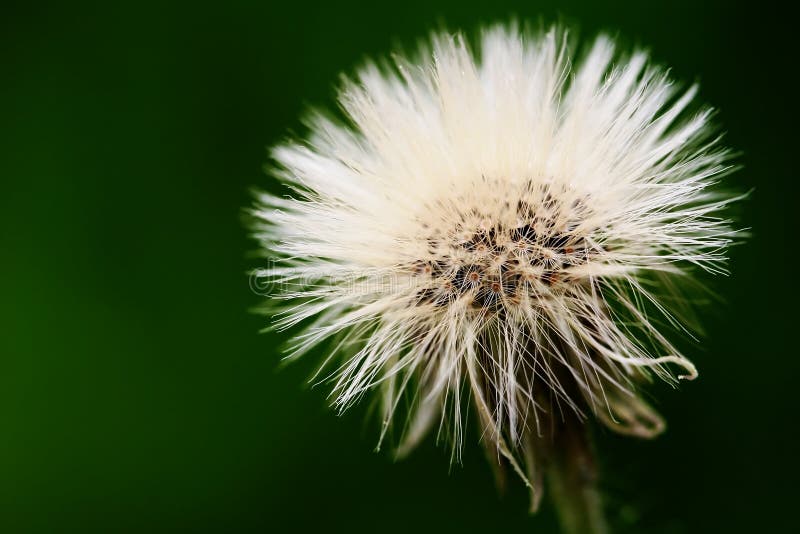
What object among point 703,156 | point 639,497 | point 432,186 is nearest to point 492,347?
point 432,186

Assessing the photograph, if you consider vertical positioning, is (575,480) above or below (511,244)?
below

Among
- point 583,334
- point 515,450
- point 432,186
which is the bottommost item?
point 515,450

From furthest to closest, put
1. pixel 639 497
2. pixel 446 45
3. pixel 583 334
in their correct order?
1. pixel 639 497
2. pixel 446 45
3. pixel 583 334

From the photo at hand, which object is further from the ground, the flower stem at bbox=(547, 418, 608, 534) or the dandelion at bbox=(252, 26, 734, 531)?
the dandelion at bbox=(252, 26, 734, 531)

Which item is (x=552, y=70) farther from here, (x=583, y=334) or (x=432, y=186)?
(x=583, y=334)

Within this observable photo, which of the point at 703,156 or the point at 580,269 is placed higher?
the point at 703,156

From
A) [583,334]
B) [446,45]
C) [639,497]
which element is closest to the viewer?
[583,334]

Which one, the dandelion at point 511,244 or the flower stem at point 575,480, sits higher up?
the dandelion at point 511,244

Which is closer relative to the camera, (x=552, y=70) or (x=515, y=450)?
(x=515, y=450)
